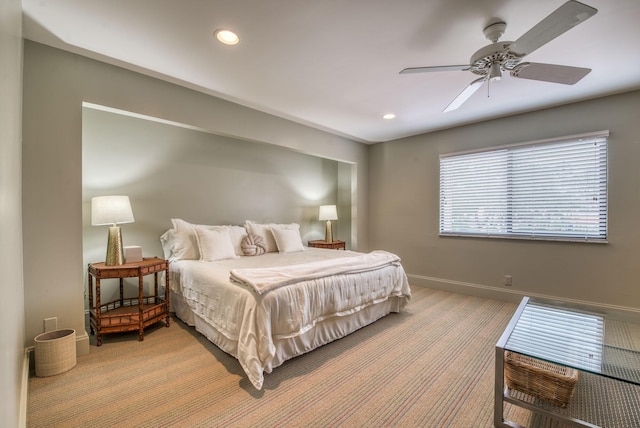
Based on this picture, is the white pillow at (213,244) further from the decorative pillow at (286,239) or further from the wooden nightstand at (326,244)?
the wooden nightstand at (326,244)

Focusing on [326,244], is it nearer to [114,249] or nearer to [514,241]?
[514,241]

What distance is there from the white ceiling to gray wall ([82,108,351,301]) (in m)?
0.85

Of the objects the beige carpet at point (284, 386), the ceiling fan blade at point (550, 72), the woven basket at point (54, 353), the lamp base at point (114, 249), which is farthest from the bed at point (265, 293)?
the ceiling fan blade at point (550, 72)

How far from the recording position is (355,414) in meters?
1.70

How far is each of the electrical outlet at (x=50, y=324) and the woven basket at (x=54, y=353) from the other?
7cm

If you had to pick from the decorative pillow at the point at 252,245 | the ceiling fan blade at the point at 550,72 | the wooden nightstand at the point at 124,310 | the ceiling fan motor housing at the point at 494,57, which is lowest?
the wooden nightstand at the point at 124,310

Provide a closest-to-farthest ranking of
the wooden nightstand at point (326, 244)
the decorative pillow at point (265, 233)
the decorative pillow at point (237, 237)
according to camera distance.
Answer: the decorative pillow at point (237, 237) < the decorative pillow at point (265, 233) < the wooden nightstand at point (326, 244)

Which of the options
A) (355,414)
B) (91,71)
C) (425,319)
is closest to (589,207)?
(425,319)

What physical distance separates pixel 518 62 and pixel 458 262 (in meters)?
2.95

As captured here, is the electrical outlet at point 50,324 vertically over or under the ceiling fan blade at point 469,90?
under

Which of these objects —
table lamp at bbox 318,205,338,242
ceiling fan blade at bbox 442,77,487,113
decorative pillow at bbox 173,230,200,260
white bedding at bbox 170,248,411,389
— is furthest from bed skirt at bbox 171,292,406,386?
ceiling fan blade at bbox 442,77,487,113

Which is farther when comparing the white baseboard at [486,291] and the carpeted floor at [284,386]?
the white baseboard at [486,291]

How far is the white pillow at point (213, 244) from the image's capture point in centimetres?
320

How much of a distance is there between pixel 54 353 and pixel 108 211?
3.76 ft
